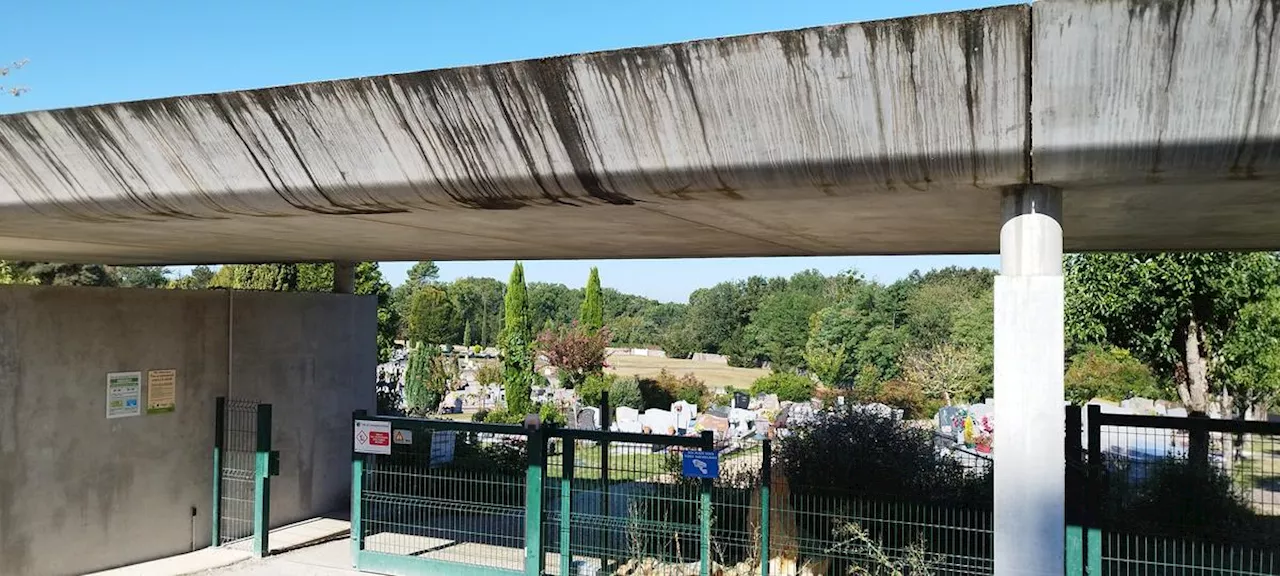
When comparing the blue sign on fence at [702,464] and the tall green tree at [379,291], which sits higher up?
the tall green tree at [379,291]

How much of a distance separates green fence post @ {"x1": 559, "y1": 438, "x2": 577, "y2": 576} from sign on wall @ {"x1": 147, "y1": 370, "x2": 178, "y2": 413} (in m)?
4.35

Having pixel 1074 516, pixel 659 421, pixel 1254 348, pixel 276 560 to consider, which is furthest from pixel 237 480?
pixel 1254 348

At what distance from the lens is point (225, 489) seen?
9.30 metres

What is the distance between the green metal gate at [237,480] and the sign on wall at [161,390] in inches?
19.8

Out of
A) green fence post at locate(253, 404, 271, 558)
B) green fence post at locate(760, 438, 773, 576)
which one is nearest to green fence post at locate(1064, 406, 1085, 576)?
green fence post at locate(760, 438, 773, 576)

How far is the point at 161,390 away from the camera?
883 cm

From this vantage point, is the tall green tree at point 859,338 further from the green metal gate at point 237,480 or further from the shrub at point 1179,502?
the green metal gate at point 237,480

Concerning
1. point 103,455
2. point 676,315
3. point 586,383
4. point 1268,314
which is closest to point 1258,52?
point 103,455

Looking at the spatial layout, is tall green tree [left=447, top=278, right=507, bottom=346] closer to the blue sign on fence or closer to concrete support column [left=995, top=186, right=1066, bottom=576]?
the blue sign on fence

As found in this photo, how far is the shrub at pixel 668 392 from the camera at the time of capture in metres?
32.6

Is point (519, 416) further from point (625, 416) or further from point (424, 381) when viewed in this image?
point (424, 381)

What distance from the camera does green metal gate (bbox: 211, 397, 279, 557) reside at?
891 centimetres

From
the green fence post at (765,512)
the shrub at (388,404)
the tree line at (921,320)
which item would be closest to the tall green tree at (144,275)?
the tree line at (921,320)

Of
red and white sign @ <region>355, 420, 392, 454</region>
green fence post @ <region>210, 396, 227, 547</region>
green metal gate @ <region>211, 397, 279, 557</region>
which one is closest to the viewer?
red and white sign @ <region>355, 420, 392, 454</region>
